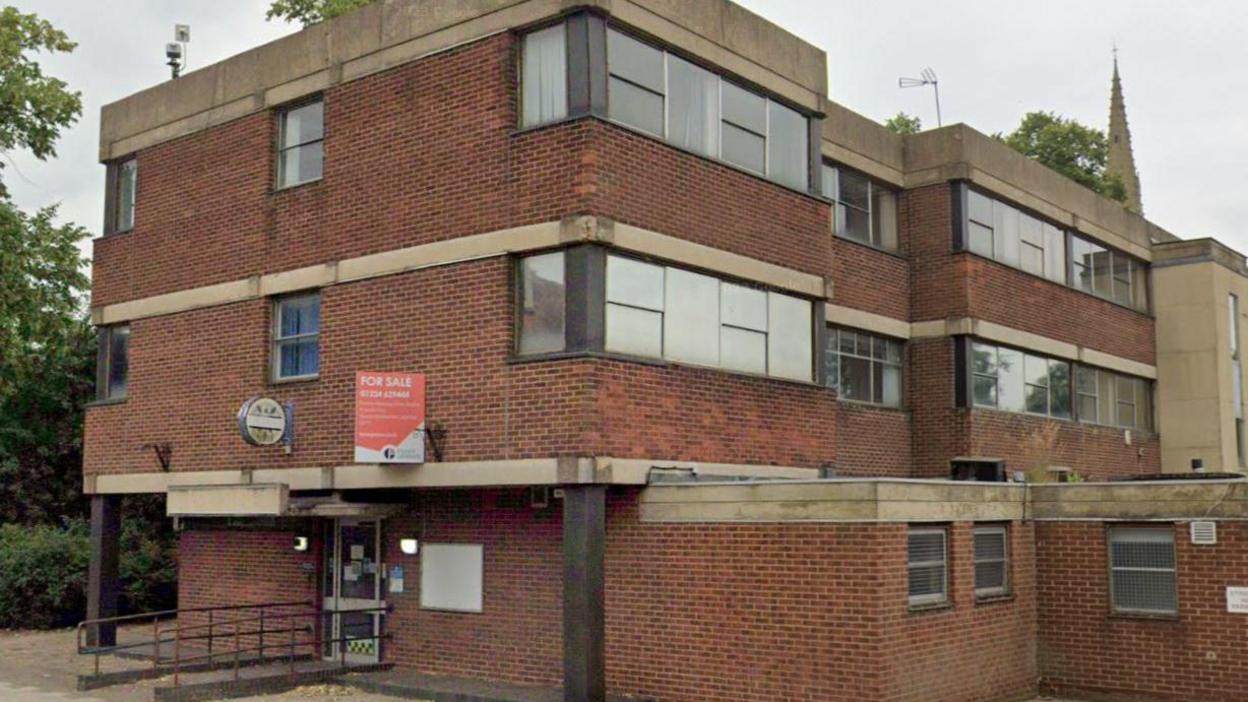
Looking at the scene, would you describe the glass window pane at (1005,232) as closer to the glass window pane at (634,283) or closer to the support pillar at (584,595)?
the glass window pane at (634,283)

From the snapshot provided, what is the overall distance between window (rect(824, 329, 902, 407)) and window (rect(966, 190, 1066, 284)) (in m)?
2.52

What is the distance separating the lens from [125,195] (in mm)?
22750

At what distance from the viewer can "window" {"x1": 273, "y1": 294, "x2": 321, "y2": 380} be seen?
19.2 metres

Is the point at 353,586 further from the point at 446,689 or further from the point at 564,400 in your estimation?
the point at 564,400

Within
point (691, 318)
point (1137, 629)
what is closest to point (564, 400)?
point (691, 318)

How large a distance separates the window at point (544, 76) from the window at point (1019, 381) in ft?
37.5

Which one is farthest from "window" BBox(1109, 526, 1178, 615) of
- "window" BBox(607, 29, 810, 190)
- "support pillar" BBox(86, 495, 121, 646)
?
"support pillar" BBox(86, 495, 121, 646)

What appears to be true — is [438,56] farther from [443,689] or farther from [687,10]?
[443,689]

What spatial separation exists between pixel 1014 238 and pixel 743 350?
10.9 metres

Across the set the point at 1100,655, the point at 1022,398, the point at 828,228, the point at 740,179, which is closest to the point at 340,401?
the point at 740,179

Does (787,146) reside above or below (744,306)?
above

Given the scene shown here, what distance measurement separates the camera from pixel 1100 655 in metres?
17.4

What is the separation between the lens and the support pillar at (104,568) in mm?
21859

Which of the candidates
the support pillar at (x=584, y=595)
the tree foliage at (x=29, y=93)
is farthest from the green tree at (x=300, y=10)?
the support pillar at (x=584, y=595)
